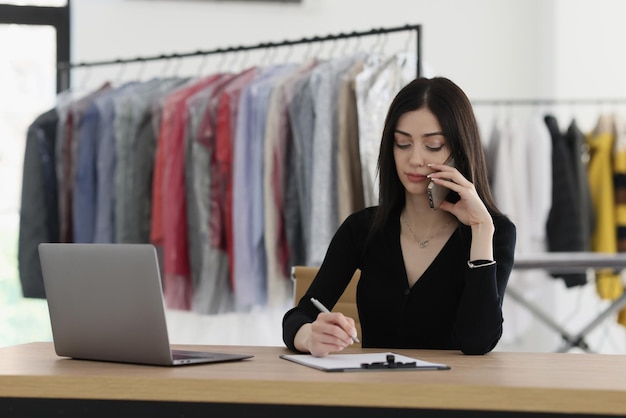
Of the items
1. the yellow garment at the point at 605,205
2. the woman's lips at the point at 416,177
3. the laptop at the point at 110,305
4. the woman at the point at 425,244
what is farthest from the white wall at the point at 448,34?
the laptop at the point at 110,305

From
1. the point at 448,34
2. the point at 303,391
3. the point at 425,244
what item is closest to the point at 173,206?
the point at 425,244

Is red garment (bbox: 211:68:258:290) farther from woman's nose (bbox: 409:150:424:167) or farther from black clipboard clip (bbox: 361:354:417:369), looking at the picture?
black clipboard clip (bbox: 361:354:417:369)

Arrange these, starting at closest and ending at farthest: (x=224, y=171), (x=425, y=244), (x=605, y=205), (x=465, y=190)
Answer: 1. (x=465, y=190)
2. (x=425, y=244)
3. (x=224, y=171)
4. (x=605, y=205)

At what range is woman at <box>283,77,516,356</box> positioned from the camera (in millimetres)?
1976

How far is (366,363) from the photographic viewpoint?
1.61 m

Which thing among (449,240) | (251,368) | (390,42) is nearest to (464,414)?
(251,368)

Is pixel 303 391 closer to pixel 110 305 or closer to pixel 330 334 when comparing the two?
pixel 330 334

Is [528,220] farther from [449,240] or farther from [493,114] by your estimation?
[449,240]

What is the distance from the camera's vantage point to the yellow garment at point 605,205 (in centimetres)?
457

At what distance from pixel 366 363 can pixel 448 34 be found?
3938 mm

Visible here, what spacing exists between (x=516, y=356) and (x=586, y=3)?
12.4 ft

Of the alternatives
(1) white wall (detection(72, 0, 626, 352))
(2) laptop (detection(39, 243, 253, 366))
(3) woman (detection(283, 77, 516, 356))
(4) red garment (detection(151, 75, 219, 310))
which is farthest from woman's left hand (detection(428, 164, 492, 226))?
(1) white wall (detection(72, 0, 626, 352))

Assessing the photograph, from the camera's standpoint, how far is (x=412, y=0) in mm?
5258

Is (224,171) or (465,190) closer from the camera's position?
(465,190)
